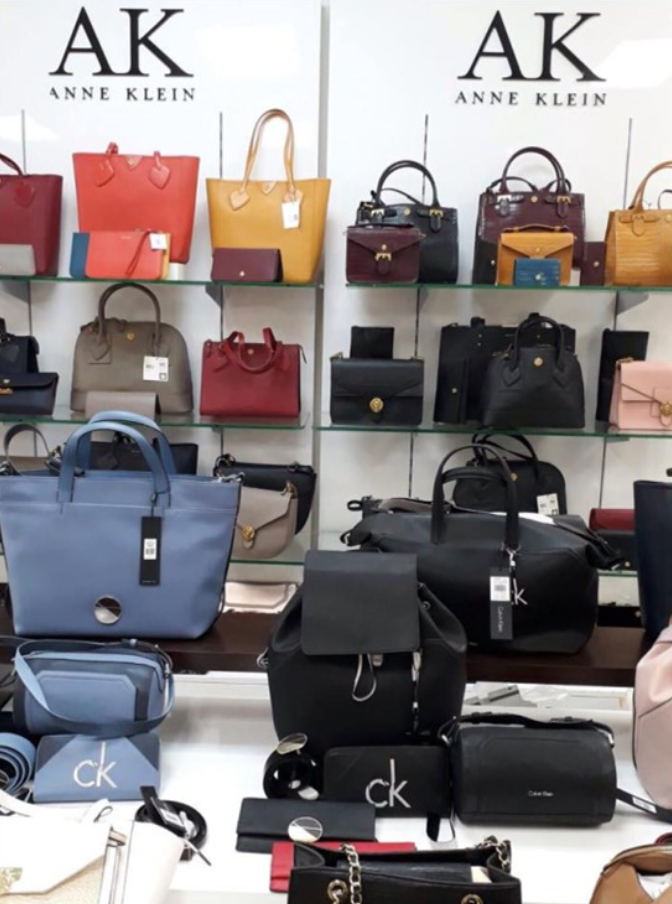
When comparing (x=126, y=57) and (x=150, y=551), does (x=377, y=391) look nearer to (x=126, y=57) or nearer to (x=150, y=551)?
(x=150, y=551)

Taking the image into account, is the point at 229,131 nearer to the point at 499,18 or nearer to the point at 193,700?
the point at 499,18

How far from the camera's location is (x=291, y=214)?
2.91 meters

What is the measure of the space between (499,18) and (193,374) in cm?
179

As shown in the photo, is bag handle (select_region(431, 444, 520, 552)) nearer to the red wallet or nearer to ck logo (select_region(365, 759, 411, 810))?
ck logo (select_region(365, 759, 411, 810))

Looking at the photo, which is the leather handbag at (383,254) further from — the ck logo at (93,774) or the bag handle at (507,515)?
the ck logo at (93,774)

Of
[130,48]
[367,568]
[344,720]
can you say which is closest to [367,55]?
[130,48]

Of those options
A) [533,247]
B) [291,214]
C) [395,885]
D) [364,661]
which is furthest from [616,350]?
[395,885]

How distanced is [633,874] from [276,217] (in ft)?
7.83

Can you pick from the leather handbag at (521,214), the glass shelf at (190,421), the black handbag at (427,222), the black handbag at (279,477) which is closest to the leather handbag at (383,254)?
the black handbag at (427,222)

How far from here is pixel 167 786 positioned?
1505 mm

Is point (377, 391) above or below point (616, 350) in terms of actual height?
below

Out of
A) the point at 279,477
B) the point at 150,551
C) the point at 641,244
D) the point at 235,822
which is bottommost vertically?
the point at 235,822

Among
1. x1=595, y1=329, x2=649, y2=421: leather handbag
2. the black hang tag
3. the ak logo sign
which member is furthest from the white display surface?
the ak logo sign

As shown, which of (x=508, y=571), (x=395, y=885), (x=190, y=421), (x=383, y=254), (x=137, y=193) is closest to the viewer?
(x=395, y=885)
